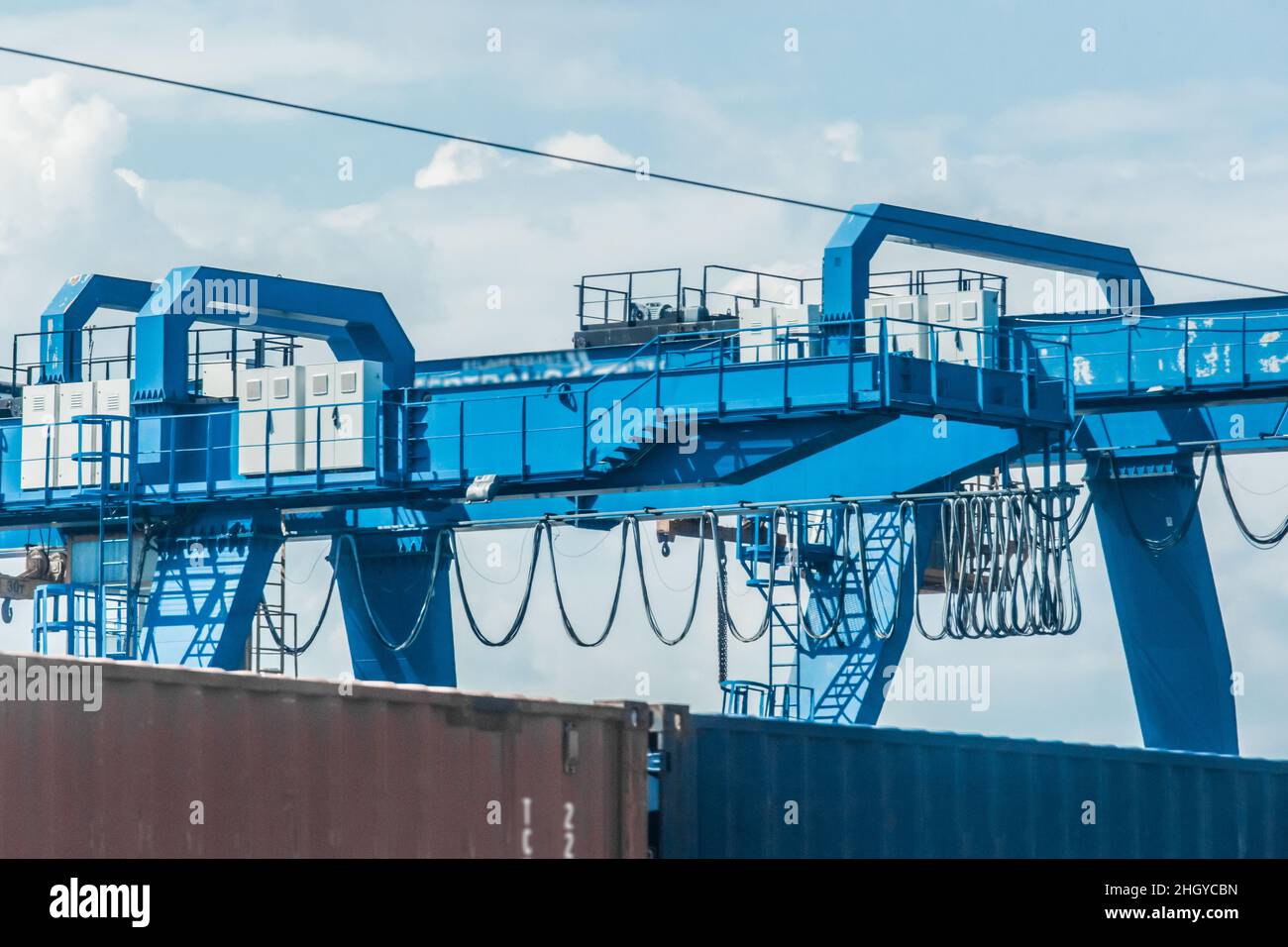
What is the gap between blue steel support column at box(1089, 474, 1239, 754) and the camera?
29031mm

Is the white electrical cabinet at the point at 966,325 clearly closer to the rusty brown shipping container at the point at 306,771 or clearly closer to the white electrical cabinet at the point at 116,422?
the white electrical cabinet at the point at 116,422

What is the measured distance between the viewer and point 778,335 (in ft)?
94.3

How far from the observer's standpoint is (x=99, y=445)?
29.7 m

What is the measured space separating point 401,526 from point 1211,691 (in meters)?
10.2

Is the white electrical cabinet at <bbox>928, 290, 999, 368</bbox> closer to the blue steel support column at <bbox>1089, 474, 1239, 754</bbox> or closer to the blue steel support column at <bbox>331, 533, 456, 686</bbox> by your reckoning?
the blue steel support column at <bbox>1089, 474, 1239, 754</bbox>

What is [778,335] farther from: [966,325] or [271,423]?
[271,423]

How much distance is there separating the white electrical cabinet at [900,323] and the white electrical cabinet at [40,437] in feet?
33.3

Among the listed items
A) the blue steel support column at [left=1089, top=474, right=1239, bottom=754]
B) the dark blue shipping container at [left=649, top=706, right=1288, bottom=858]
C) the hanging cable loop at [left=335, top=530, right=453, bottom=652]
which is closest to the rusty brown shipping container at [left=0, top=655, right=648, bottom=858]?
the dark blue shipping container at [left=649, top=706, right=1288, bottom=858]

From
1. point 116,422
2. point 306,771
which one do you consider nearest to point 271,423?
point 116,422

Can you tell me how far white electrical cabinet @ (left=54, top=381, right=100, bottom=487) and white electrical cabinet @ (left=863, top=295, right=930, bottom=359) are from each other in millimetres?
9651

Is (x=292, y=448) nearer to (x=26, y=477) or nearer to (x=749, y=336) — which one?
(x=26, y=477)
